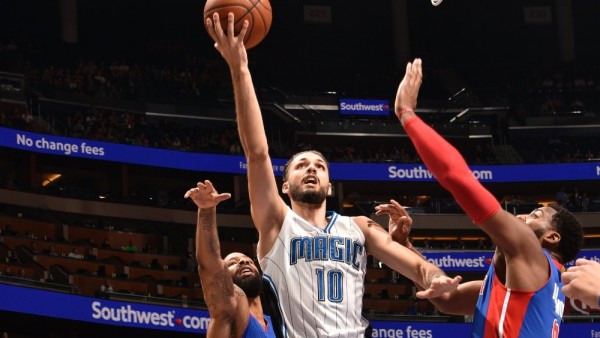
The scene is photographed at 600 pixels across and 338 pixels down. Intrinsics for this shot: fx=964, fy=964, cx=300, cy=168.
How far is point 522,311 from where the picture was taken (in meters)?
4.00

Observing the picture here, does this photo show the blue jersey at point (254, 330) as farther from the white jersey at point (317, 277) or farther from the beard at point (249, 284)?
the white jersey at point (317, 277)

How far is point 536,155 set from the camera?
28.6 meters

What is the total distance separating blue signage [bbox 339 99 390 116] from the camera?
96.0 feet

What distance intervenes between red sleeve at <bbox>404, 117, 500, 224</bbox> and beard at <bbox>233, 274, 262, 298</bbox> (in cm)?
215

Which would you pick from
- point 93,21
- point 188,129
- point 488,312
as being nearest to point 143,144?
point 188,129

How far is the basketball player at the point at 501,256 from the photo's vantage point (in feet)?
12.6

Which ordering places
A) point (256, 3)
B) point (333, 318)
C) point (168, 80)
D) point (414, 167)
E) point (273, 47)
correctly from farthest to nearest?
point (273, 47) → point (168, 80) → point (414, 167) → point (256, 3) → point (333, 318)

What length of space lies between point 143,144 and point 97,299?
21.4ft

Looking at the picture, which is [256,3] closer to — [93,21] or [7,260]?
[7,260]

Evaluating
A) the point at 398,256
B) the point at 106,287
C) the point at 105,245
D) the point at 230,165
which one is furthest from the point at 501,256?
the point at 230,165

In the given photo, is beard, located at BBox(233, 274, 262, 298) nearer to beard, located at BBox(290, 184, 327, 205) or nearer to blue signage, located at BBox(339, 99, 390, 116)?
beard, located at BBox(290, 184, 327, 205)

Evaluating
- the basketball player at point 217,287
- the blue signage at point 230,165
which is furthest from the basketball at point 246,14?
the blue signage at point 230,165

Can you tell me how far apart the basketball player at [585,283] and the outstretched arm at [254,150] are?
205cm

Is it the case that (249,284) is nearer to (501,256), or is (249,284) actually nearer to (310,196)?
(310,196)
